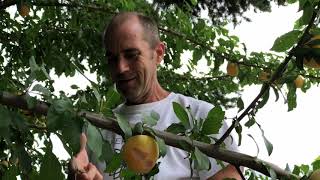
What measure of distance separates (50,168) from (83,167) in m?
0.56

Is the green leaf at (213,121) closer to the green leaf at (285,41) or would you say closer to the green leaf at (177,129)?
the green leaf at (177,129)

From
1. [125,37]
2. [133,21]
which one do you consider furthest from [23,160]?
[133,21]

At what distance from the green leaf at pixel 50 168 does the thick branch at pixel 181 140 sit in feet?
1.35

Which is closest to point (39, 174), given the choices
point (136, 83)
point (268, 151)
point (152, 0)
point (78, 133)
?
point (78, 133)

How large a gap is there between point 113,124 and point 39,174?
0.43 meters

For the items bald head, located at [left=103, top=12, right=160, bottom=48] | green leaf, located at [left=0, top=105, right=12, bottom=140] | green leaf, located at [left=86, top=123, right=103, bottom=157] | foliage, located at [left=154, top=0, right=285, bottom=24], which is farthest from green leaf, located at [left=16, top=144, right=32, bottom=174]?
foliage, located at [left=154, top=0, right=285, bottom=24]

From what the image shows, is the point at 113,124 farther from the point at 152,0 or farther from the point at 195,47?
the point at 152,0

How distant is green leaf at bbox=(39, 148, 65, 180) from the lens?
0.68 metres

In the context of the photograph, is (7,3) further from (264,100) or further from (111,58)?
(264,100)

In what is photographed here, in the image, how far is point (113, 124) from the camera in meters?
1.11

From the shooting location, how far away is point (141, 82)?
179 cm

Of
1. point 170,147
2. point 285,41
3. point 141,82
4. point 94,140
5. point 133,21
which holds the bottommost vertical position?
point 170,147

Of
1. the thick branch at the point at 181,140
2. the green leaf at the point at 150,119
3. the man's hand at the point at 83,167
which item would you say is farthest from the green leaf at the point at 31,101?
the green leaf at the point at 150,119

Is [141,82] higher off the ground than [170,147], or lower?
higher
